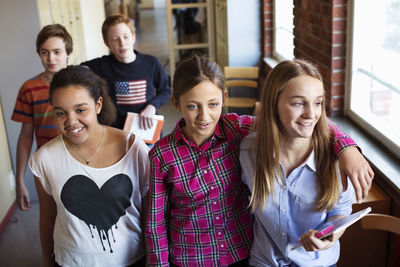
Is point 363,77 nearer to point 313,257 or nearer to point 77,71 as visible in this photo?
point 313,257

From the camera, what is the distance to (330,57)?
116 inches

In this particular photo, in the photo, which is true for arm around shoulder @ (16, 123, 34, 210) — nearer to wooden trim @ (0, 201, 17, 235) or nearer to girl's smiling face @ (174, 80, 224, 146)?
girl's smiling face @ (174, 80, 224, 146)

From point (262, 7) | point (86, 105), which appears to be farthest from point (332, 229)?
point (262, 7)

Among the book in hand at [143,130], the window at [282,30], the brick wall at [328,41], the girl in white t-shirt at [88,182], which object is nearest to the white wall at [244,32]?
the window at [282,30]

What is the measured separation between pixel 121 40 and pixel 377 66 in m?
1.47

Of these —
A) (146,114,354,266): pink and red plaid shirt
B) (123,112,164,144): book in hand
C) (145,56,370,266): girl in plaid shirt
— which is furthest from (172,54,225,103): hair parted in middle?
(123,112,164,144): book in hand

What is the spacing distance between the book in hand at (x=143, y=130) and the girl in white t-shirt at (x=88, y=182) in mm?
869

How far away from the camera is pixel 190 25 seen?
6504mm

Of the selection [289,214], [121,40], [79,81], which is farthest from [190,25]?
[289,214]

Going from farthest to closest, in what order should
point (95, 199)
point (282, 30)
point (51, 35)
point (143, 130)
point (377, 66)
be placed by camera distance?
point (282, 30) < point (377, 66) < point (143, 130) < point (51, 35) < point (95, 199)

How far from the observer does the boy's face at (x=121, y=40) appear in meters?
2.52

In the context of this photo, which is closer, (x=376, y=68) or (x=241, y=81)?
(x=376, y=68)

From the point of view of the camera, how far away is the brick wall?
9.38 feet

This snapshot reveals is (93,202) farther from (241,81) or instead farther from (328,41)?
(241,81)
